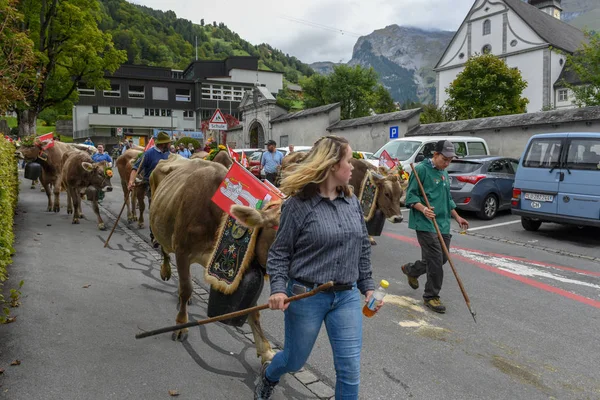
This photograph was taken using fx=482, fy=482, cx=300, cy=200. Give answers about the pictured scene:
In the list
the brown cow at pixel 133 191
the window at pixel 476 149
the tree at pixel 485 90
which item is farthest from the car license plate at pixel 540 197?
the tree at pixel 485 90

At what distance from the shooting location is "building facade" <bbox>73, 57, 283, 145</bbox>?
67000mm

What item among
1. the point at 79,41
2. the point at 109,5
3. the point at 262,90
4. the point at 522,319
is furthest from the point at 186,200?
the point at 109,5

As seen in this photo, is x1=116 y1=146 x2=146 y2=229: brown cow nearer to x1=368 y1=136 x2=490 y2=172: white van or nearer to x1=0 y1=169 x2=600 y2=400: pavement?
x1=0 y1=169 x2=600 y2=400: pavement

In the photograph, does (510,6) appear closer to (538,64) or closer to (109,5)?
(538,64)

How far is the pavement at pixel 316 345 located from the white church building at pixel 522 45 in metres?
50.2

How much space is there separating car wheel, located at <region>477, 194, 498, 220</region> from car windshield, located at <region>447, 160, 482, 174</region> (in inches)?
33.6

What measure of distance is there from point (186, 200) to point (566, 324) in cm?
453

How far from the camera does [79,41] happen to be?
26.9 m

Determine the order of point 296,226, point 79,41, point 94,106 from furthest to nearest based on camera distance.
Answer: point 94,106 → point 79,41 → point 296,226

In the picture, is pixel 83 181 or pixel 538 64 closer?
pixel 83 181

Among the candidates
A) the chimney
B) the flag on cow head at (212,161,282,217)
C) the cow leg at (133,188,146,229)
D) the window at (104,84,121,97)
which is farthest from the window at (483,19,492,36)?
the flag on cow head at (212,161,282,217)

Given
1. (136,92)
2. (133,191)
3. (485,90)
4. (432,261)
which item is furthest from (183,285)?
(136,92)

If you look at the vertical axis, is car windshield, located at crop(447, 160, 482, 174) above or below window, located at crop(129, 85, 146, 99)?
below

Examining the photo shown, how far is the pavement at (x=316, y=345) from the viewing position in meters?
3.95
